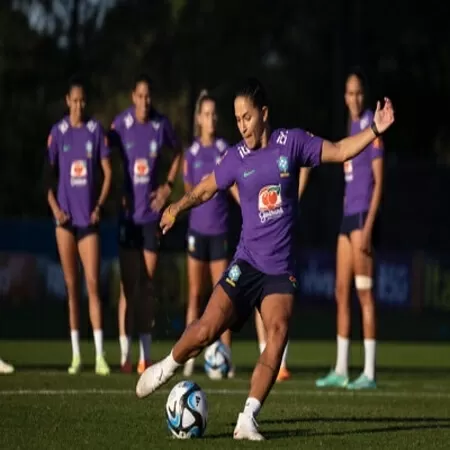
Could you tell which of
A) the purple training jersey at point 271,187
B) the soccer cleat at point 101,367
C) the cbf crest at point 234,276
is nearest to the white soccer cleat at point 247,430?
the cbf crest at point 234,276

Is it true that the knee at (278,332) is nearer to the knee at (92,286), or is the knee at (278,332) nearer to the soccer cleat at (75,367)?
the soccer cleat at (75,367)

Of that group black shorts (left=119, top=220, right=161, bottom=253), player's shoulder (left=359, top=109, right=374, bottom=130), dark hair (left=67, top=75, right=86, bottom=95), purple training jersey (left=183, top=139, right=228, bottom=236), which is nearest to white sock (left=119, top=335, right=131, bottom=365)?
black shorts (left=119, top=220, right=161, bottom=253)

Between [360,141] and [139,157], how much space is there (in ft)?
18.1

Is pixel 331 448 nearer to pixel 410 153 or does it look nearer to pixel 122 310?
pixel 122 310

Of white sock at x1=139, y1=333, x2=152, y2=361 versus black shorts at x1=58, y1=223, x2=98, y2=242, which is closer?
black shorts at x1=58, y1=223, x2=98, y2=242

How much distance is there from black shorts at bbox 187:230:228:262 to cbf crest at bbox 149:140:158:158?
32.5 inches

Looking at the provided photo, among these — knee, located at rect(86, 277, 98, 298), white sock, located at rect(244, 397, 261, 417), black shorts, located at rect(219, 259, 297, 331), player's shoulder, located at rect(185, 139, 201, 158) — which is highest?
player's shoulder, located at rect(185, 139, 201, 158)

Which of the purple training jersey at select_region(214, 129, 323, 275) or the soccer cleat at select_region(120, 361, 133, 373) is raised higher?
the purple training jersey at select_region(214, 129, 323, 275)

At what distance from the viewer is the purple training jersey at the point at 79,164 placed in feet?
51.8

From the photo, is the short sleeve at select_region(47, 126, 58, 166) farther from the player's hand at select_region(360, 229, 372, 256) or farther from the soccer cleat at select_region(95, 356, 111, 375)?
the player's hand at select_region(360, 229, 372, 256)

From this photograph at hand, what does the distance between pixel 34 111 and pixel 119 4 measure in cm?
574

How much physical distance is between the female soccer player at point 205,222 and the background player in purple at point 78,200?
0.88 meters

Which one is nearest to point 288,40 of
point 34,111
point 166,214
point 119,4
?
point 119,4

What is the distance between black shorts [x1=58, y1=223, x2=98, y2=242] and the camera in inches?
621
